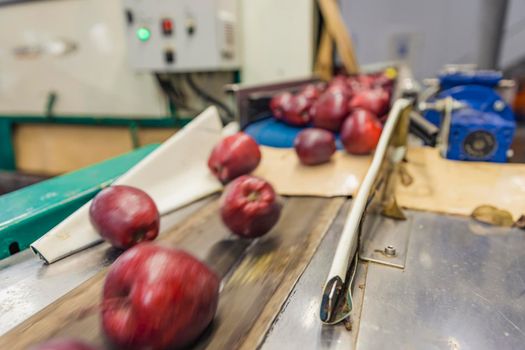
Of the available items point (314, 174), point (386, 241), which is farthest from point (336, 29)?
point (386, 241)

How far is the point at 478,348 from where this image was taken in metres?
0.43

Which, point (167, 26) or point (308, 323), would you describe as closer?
point (308, 323)

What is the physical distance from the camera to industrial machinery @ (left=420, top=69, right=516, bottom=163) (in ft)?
3.53

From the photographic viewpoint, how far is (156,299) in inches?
15.5

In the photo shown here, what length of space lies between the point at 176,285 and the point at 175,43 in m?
2.00

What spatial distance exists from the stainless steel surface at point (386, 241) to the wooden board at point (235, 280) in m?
0.10

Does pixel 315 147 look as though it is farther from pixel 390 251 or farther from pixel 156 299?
pixel 156 299

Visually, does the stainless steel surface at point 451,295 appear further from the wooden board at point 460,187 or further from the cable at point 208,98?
the cable at point 208,98

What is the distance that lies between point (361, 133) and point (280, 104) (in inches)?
18.3

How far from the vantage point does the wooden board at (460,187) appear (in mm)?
845

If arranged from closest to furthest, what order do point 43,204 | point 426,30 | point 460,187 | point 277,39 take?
point 43,204, point 460,187, point 277,39, point 426,30

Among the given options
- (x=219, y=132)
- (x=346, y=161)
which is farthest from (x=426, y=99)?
(x=219, y=132)

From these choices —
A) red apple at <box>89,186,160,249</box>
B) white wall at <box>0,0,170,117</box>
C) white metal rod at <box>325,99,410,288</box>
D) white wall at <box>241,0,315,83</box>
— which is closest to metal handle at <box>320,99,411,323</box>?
white metal rod at <box>325,99,410,288</box>

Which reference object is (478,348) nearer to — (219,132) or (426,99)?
(219,132)
